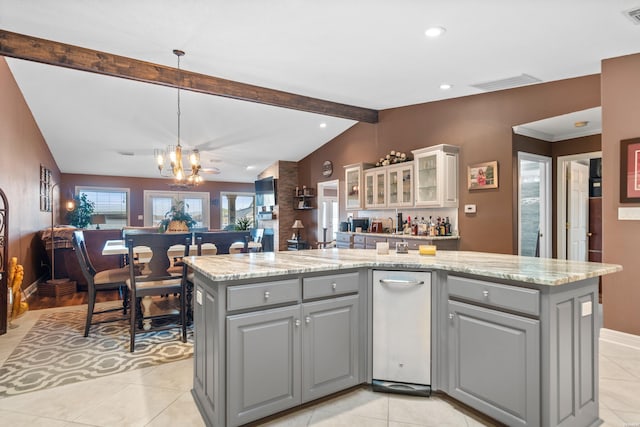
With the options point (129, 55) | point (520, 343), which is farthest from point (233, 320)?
point (129, 55)

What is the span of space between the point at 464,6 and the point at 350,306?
2.37m

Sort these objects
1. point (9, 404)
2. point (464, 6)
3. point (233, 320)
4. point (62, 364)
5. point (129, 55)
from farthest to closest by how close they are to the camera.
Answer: point (129, 55) → point (62, 364) → point (464, 6) → point (9, 404) → point (233, 320)

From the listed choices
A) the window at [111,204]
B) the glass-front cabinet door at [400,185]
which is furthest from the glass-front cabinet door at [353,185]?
the window at [111,204]

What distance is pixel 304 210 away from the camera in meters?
8.48

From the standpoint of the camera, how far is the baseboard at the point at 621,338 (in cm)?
314

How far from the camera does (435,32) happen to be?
3.05 meters

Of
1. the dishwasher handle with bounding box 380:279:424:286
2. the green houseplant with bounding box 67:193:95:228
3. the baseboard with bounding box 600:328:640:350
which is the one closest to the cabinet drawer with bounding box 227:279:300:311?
the dishwasher handle with bounding box 380:279:424:286

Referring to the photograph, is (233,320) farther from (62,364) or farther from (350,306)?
(62,364)

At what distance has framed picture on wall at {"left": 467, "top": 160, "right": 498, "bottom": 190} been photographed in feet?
14.8

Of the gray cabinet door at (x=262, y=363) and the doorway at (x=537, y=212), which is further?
the doorway at (x=537, y=212)

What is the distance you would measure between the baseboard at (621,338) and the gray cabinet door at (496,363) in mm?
2211

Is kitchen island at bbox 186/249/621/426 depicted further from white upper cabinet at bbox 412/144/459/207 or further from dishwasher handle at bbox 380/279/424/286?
white upper cabinet at bbox 412/144/459/207

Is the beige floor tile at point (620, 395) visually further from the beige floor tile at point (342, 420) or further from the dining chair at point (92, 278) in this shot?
the dining chair at point (92, 278)

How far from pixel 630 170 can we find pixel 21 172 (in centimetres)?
728
